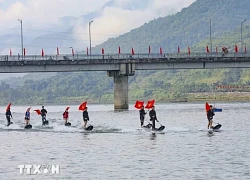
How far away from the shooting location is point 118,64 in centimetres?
12812

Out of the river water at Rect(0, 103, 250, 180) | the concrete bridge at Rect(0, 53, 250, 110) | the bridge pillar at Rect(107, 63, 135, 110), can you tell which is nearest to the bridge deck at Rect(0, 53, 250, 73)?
the concrete bridge at Rect(0, 53, 250, 110)

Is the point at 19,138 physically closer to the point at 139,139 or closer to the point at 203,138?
the point at 139,139

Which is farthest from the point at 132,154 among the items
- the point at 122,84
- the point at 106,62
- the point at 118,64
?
the point at 122,84

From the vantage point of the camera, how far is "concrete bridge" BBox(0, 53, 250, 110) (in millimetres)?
123438

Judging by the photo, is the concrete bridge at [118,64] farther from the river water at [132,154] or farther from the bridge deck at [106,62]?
the river water at [132,154]

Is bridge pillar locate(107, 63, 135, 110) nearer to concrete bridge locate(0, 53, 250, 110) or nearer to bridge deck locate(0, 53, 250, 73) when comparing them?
concrete bridge locate(0, 53, 250, 110)

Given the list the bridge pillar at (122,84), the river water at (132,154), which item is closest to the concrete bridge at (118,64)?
the bridge pillar at (122,84)

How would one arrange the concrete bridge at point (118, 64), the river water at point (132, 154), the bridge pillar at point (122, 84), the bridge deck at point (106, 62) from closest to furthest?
1. the river water at point (132, 154)
2. the bridge deck at point (106, 62)
3. the concrete bridge at point (118, 64)
4. the bridge pillar at point (122, 84)

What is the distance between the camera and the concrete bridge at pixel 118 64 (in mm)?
123438

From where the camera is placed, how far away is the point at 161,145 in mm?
50031

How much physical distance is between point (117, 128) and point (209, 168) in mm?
34127

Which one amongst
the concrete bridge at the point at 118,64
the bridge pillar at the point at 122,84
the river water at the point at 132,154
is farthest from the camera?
the bridge pillar at the point at 122,84

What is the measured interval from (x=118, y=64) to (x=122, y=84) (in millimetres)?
3829

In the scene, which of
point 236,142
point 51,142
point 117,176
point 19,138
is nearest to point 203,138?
point 236,142
